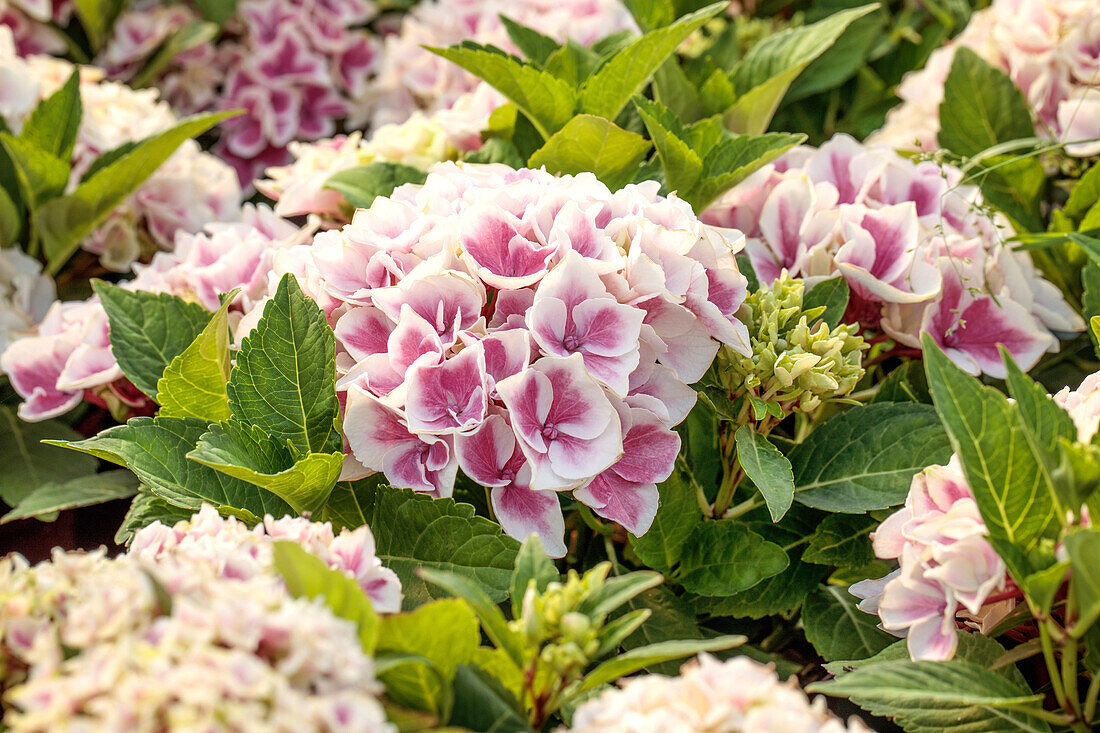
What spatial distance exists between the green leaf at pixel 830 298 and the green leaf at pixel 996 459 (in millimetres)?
239

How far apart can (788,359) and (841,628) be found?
25 centimetres

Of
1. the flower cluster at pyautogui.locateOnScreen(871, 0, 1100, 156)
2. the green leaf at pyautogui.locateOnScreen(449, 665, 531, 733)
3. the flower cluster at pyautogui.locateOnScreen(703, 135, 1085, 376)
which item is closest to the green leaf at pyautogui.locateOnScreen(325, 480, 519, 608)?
the green leaf at pyautogui.locateOnScreen(449, 665, 531, 733)

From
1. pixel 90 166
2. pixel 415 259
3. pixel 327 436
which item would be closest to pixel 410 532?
pixel 327 436

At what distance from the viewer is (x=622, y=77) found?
0.96 metres

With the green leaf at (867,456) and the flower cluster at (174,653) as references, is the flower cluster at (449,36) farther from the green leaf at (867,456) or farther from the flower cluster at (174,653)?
the flower cluster at (174,653)

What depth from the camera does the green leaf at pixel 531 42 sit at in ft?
3.71

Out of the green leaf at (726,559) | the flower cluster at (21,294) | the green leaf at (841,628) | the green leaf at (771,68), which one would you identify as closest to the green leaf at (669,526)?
the green leaf at (726,559)

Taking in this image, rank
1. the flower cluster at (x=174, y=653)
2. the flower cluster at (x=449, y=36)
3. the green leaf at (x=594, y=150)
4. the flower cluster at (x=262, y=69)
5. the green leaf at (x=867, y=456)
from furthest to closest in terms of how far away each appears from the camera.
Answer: the flower cluster at (x=262, y=69) < the flower cluster at (x=449, y=36) < the green leaf at (x=594, y=150) < the green leaf at (x=867, y=456) < the flower cluster at (x=174, y=653)

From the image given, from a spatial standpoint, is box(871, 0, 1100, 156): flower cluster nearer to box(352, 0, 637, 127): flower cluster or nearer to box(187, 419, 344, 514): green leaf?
box(352, 0, 637, 127): flower cluster

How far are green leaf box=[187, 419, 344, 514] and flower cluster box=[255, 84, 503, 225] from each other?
0.37 metres

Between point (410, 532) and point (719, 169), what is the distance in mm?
467

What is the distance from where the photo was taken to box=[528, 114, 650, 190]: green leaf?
2.91 feet

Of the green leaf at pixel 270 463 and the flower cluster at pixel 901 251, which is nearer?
the green leaf at pixel 270 463

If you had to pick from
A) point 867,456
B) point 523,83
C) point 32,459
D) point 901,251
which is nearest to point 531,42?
point 523,83
